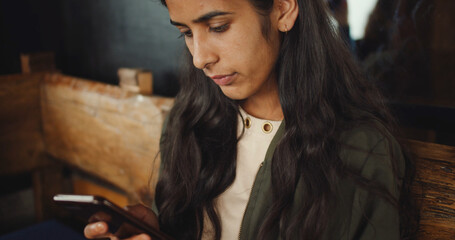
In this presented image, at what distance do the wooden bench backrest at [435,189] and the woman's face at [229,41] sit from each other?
1.88 feet

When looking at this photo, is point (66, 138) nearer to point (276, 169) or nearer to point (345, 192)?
point (276, 169)

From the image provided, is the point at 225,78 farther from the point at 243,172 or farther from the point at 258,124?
the point at 243,172

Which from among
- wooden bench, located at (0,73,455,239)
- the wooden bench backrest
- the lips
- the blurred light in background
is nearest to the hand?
A: the lips

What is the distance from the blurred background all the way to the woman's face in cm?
51

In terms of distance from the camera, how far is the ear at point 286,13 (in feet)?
3.85

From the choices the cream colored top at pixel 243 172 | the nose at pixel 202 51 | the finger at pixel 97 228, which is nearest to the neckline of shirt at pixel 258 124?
the cream colored top at pixel 243 172

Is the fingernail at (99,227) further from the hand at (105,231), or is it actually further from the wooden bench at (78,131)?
the wooden bench at (78,131)

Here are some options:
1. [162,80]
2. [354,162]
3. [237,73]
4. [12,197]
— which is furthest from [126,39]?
[354,162]

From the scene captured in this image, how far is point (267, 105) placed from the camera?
4.49 feet

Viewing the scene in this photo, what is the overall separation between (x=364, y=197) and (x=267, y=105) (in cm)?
44

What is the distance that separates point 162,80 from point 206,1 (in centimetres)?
162

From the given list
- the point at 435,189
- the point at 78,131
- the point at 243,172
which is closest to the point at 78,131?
the point at 78,131

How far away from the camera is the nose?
1.15 metres

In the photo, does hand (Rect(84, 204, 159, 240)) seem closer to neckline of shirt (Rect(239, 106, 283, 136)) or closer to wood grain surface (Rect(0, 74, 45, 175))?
neckline of shirt (Rect(239, 106, 283, 136))
